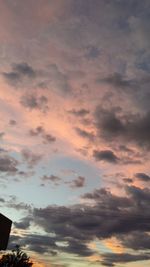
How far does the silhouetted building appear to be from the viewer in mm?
61906

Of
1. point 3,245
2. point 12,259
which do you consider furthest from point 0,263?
point 3,245

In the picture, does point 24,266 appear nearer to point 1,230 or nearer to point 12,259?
point 12,259

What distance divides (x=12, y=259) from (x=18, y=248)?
2755 millimetres

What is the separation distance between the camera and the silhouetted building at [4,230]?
203ft

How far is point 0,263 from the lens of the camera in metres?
84.6

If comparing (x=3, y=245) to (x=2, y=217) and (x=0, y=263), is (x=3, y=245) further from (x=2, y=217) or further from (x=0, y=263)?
(x=0, y=263)

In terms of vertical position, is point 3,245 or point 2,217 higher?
point 2,217

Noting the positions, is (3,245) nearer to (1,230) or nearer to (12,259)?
(1,230)

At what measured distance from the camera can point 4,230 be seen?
62875 millimetres

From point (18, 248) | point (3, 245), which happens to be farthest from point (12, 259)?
point (3, 245)

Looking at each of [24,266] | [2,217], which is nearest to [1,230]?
[2,217]

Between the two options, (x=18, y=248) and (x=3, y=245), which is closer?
(x=3, y=245)

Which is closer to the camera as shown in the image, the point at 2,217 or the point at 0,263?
the point at 2,217

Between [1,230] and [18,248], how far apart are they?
26.9 m
